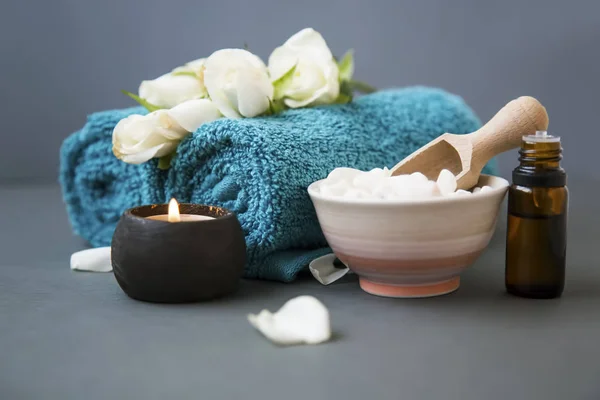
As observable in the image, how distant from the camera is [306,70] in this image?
1287 mm

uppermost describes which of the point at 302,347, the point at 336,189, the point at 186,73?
the point at 186,73

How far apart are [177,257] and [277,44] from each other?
1.13 m

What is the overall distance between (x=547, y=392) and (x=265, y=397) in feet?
0.80

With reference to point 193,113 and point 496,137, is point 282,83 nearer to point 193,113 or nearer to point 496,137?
point 193,113

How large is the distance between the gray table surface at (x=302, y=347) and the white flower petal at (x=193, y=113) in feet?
0.74

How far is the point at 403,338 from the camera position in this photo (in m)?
0.88

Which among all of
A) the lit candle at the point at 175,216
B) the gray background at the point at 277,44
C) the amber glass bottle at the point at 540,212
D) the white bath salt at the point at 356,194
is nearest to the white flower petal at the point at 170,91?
the lit candle at the point at 175,216

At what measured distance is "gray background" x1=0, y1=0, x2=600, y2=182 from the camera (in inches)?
76.7

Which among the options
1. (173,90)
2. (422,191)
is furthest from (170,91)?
(422,191)

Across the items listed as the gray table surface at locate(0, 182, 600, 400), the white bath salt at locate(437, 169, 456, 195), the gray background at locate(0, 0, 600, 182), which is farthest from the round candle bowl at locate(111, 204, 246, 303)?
the gray background at locate(0, 0, 600, 182)

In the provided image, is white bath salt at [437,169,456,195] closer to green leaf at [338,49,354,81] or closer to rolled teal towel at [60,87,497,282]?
rolled teal towel at [60,87,497,282]

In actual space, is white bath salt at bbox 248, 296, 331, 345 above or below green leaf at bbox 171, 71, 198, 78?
below

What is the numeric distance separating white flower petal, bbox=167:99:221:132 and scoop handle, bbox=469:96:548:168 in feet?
1.19

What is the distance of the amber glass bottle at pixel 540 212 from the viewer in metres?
0.95
